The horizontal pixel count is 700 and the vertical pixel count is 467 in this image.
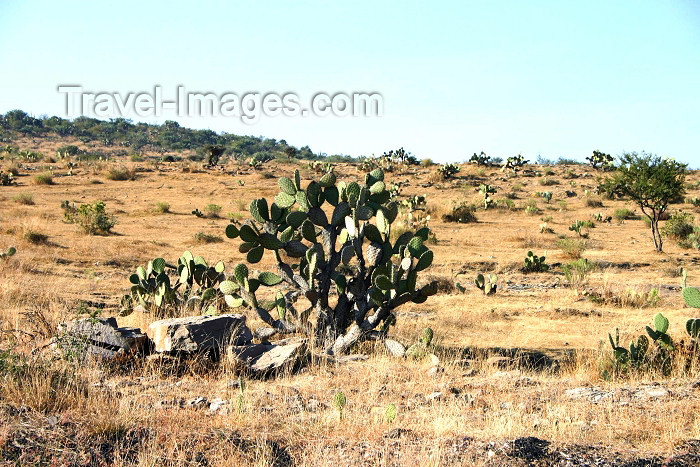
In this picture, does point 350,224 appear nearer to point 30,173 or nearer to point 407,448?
point 407,448

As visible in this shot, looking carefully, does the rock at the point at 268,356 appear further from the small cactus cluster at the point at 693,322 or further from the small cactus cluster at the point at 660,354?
the small cactus cluster at the point at 693,322

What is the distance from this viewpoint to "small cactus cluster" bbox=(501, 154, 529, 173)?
35.6 meters

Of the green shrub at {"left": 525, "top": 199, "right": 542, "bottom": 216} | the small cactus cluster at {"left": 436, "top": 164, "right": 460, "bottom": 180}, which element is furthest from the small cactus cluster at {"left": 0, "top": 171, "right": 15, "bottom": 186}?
the green shrub at {"left": 525, "top": 199, "right": 542, "bottom": 216}

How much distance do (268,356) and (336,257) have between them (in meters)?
1.72

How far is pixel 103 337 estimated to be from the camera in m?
6.06

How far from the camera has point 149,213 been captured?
2192 cm

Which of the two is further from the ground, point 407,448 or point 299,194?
point 299,194

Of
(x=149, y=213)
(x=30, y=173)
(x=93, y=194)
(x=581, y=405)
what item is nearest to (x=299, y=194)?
(x=581, y=405)

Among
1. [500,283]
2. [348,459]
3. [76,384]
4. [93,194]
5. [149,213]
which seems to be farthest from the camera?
[93,194]

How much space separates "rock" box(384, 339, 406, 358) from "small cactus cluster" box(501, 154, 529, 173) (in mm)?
29777

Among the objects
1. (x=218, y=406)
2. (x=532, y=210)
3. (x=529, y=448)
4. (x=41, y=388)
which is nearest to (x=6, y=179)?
(x=532, y=210)

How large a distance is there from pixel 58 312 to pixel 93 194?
18.7m

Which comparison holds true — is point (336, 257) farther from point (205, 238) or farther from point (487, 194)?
point (487, 194)

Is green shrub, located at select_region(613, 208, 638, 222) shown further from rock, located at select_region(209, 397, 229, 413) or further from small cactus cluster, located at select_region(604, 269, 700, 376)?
rock, located at select_region(209, 397, 229, 413)
